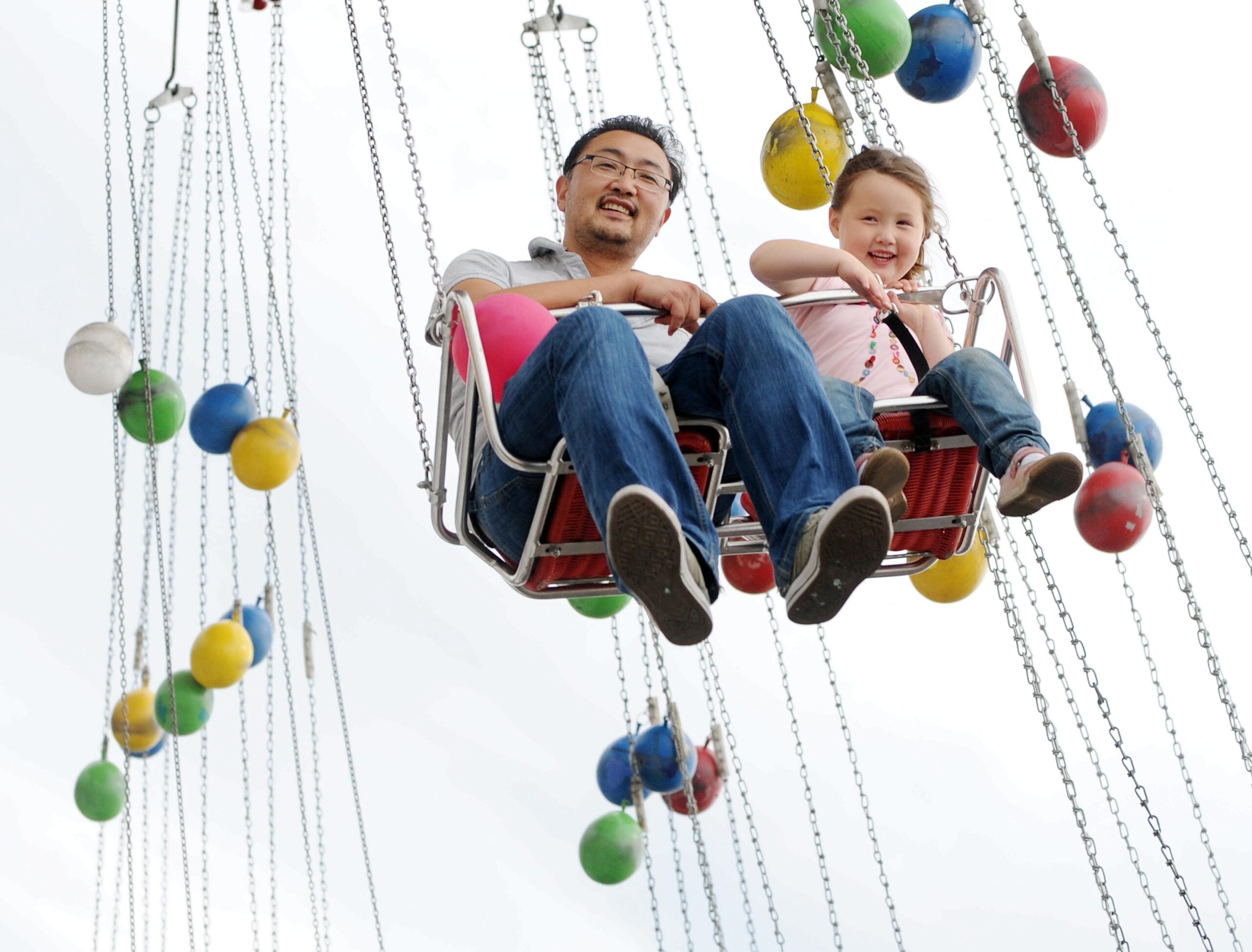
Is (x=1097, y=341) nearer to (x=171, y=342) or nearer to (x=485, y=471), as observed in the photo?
(x=485, y=471)

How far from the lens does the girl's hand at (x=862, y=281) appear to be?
257 cm

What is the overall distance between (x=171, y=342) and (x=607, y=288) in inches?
166

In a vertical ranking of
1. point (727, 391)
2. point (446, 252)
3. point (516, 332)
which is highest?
point (446, 252)

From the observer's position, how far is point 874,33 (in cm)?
381

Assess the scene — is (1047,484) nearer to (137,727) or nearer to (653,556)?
(653,556)

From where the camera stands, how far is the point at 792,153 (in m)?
3.99

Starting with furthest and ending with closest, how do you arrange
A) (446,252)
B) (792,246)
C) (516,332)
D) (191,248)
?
(446,252)
(191,248)
(792,246)
(516,332)

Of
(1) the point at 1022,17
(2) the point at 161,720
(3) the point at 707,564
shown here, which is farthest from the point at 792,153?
(2) the point at 161,720

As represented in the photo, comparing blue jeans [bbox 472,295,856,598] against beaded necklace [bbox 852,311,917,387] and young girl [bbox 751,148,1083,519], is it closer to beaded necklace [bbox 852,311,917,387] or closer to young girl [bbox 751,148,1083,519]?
young girl [bbox 751,148,1083,519]

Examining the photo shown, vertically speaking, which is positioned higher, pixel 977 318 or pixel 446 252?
pixel 446 252

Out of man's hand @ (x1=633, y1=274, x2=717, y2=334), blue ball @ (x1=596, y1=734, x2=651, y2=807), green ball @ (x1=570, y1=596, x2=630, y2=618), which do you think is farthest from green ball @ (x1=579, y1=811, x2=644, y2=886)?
man's hand @ (x1=633, y1=274, x2=717, y2=334)

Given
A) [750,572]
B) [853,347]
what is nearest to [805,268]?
[853,347]

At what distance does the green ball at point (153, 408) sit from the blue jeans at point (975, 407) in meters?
2.86

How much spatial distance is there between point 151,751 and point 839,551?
14.2 ft
